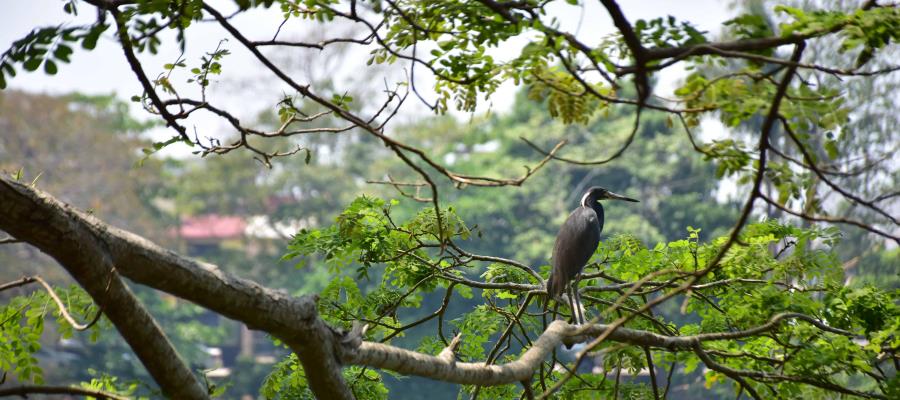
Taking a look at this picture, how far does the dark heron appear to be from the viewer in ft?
12.7

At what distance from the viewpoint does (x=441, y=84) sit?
326cm

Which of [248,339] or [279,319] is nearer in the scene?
[279,319]

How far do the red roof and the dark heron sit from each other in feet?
75.6

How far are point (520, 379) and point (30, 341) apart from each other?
64.2 inches

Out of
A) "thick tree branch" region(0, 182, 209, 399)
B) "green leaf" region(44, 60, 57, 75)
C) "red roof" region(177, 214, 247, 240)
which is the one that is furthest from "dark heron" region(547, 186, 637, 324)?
"red roof" region(177, 214, 247, 240)

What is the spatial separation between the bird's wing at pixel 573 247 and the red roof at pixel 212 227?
23042 millimetres

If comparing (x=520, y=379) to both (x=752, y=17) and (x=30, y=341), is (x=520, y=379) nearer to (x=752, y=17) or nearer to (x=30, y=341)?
(x=752, y=17)

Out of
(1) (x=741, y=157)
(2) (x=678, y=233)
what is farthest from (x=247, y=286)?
(2) (x=678, y=233)

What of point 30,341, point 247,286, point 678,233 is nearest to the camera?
point 247,286

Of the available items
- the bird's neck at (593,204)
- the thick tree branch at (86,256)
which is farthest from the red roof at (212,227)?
the thick tree branch at (86,256)

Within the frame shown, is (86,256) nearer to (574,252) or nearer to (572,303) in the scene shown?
(572,303)

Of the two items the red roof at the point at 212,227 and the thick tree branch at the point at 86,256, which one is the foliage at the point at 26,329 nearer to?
the thick tree branch at the point at 86,256

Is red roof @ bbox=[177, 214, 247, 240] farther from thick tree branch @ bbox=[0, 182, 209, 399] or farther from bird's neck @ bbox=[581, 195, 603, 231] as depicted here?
thick tree branch @ bbox=[0, 182, 209, 399]

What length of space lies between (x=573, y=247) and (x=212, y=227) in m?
25.0
